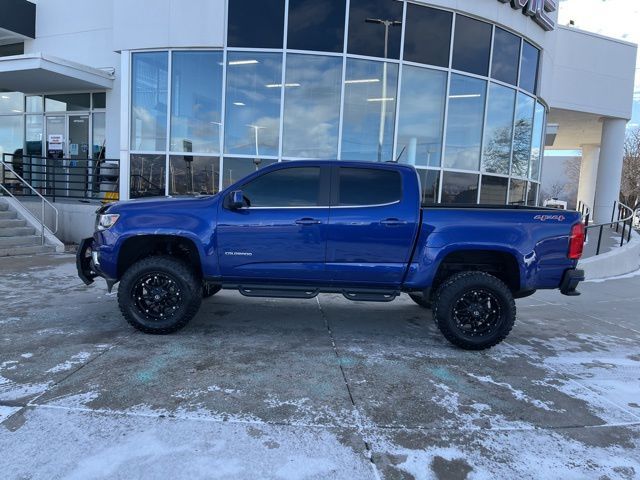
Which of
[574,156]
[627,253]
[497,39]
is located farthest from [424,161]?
[574,156]

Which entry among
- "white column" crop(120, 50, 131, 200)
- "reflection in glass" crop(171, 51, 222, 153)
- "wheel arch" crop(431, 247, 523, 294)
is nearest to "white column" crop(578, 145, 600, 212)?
"reflection in glass" crop(171, 51, 222, 153)

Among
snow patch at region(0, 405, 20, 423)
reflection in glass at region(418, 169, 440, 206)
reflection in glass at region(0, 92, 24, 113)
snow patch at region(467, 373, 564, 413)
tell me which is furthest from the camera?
reflection in glass at region(0, 92, 24, 113)

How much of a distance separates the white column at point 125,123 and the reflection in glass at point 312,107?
3.95 meters

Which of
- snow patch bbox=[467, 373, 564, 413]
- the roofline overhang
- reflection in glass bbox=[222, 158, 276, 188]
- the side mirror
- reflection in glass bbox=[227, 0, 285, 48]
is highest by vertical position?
reflection in glass bbox=[227, 0, 285, 48]

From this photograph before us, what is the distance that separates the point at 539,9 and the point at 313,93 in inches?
275

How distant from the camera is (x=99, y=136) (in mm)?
13984

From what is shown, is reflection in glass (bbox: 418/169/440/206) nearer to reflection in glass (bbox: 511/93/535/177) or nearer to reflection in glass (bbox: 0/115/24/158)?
reflection in glass (bbox: 511/93/535/177)

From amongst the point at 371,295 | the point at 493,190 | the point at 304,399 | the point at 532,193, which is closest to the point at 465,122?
the point at 493,190

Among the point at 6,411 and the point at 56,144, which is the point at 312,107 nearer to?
the point at 56,144

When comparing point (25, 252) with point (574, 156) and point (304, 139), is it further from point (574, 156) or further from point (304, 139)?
point (574, 156)

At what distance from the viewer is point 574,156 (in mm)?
60656

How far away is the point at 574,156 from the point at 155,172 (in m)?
62.4

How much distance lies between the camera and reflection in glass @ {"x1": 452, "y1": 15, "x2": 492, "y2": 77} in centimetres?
1164

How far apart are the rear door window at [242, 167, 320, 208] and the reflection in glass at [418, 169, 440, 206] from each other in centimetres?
679
